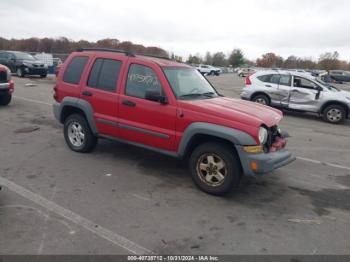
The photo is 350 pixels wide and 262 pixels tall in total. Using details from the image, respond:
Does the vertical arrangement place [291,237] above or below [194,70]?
below

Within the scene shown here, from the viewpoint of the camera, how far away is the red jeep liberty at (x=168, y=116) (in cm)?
432

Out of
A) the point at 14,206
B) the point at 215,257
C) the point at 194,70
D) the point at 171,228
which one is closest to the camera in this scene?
the point at 215,257

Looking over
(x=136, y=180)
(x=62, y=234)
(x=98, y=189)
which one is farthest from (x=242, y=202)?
(x=62, y=234)

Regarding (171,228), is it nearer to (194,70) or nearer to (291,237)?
(291,237)

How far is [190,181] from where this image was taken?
5.04m

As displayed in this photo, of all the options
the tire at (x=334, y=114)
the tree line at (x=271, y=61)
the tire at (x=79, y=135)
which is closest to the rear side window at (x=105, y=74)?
the tire at (x=79, y=135)

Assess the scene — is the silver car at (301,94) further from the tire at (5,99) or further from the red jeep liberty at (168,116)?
the tire at (5,99)

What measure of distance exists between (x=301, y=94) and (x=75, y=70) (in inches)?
338

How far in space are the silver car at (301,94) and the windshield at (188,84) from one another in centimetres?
712

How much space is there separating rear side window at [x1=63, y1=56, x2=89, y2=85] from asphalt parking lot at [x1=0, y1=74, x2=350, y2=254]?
138cm

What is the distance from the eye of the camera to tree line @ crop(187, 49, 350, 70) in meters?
87.1

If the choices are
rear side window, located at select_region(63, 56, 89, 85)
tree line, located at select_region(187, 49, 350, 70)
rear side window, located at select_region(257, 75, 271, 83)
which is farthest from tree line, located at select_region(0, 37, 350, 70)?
rear side window, located at select_region(63, 56, 89, 85)

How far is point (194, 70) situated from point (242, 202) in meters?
2.57

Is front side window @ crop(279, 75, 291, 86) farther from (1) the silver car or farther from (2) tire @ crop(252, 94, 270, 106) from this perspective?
(2) tire @ crop(252, 94, 270, 106)
